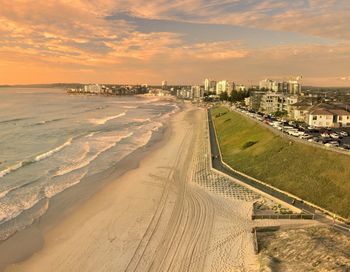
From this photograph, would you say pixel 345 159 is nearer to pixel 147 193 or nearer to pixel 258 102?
pixel 147 193

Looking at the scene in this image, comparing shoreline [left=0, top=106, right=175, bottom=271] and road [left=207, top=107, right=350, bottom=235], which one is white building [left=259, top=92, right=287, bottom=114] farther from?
shoreline [left=0, top=106, right=175, bottom=271]

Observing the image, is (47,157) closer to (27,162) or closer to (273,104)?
(27,162)

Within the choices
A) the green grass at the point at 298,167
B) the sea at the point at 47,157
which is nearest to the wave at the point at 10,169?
the sea at the point at 47,157

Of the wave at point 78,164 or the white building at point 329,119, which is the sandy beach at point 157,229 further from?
the white building at point 329,119

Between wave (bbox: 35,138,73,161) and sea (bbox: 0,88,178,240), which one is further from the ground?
wave (bbox: 35,138,73,161)

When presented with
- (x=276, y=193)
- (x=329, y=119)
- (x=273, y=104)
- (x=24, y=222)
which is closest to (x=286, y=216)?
(x=276, y=193)

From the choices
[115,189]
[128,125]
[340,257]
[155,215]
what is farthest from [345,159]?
[128,125]

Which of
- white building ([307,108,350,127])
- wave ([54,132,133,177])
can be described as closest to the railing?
wave ([54,132,133,177])
